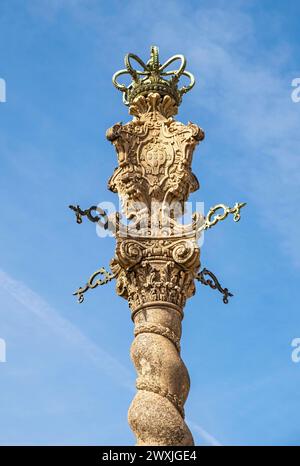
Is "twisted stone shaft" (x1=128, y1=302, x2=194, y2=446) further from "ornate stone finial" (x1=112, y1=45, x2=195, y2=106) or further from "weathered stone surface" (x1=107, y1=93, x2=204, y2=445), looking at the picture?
"ornate stone finial" (x1=112, y1=45, x2=195, y2=106)

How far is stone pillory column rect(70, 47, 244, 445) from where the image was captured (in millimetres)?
17031

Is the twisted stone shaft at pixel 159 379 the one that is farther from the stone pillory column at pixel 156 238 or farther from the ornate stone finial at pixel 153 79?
the ornate stone finial at pixel 153 79

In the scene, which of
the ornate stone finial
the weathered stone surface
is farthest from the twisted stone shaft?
the ornate stone finial

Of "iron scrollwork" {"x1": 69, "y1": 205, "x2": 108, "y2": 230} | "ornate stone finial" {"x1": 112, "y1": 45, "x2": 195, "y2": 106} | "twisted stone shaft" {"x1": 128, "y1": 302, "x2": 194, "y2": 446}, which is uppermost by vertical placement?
"ornate stone finial" {"x1": 112, "y1": 45, "x2": 195, "y2": 106}

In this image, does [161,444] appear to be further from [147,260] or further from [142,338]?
[147,260]

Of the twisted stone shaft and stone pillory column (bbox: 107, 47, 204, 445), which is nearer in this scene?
the twisted stone shaft

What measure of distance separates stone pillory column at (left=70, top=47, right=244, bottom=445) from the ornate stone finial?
22mm

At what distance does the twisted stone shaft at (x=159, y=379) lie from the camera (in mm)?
16359

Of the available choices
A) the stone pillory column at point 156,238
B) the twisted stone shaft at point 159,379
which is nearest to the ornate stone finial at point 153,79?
the stone pillory column at point 156,238

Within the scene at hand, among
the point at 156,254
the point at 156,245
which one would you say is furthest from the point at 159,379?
the point at 156,245

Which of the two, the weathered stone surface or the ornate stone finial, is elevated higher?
the ornate stone finial

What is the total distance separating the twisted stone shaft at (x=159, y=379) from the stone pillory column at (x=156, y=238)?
0.02m

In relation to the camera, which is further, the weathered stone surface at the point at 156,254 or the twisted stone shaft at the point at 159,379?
the weathered stone surface at the point at 156,254
